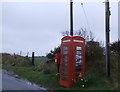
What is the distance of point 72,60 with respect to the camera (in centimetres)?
2108

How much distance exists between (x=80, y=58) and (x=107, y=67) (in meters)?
2.18

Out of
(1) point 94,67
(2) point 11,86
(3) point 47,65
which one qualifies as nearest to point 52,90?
(2) point 11,86

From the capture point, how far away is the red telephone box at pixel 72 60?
21.0m

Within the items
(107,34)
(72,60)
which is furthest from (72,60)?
(107,34)

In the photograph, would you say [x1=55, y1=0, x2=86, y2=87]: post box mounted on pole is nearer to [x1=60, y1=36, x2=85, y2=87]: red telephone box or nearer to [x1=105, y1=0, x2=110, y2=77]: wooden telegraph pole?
[x1=60, y1=36, x2=85, y2=87]: red telephone box

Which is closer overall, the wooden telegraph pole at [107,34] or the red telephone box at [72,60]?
the red telephone box at [72,60]

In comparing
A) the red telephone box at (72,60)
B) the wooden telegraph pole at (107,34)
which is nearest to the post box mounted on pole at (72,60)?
the red telephone box at (72,60)

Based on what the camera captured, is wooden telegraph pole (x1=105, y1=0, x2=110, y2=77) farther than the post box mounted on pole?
Yes

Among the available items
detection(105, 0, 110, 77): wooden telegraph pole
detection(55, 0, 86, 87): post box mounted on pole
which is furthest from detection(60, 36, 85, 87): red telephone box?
detection(105, 0, 110, 77): wooden telegraph pole

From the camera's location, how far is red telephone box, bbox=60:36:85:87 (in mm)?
21047

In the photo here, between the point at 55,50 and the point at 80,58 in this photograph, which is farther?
the point at 55,50

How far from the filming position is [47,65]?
1219 inches

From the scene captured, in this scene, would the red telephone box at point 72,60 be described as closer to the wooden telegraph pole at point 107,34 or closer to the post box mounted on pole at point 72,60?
the post box mounted on pole at point 72,60

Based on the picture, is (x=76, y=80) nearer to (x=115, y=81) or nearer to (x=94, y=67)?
(x=115, y=81)
